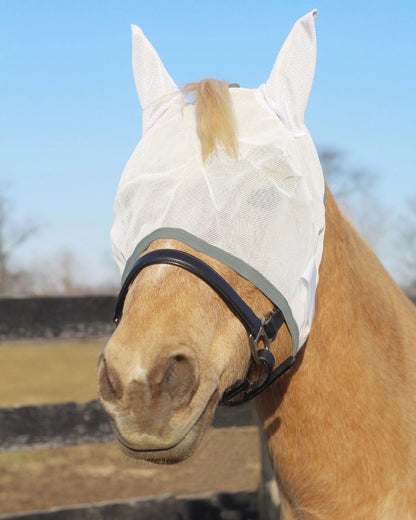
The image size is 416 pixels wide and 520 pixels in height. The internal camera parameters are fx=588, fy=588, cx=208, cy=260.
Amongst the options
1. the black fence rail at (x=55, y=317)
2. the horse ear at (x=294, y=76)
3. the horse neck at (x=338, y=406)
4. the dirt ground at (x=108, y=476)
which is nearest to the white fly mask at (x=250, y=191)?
the horse ear at (x=294, y=76)

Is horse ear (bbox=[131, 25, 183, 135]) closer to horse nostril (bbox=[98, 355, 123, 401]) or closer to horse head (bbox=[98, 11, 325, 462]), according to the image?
horse head (bbox=[98, 11, 325, 462])

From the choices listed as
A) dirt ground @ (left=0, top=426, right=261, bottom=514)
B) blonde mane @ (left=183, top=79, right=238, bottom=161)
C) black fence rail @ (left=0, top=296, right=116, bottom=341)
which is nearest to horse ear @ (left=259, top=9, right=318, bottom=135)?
blonde mane @ (left=183, top=79, right=238, bottom=161)

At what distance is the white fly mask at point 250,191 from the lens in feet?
4.92

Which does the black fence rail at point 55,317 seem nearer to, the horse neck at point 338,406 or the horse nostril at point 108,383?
the horse neck at point 338,406

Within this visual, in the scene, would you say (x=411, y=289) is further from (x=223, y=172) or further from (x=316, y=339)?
(x=223, y=172)

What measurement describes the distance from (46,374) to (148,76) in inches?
496

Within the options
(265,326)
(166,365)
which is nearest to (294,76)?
(265,326)

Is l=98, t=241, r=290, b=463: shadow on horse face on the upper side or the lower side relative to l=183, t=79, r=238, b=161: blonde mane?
lower

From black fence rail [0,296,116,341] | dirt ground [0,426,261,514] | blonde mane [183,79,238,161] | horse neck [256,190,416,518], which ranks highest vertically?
blonde mane [183,79,238,161]

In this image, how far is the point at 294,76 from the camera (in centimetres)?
169

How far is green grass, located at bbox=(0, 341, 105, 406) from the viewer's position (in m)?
9.62

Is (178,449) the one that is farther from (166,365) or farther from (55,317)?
(55,317)

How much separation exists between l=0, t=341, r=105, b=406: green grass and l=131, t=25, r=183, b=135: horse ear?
215cm

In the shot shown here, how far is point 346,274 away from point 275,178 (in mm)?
441
